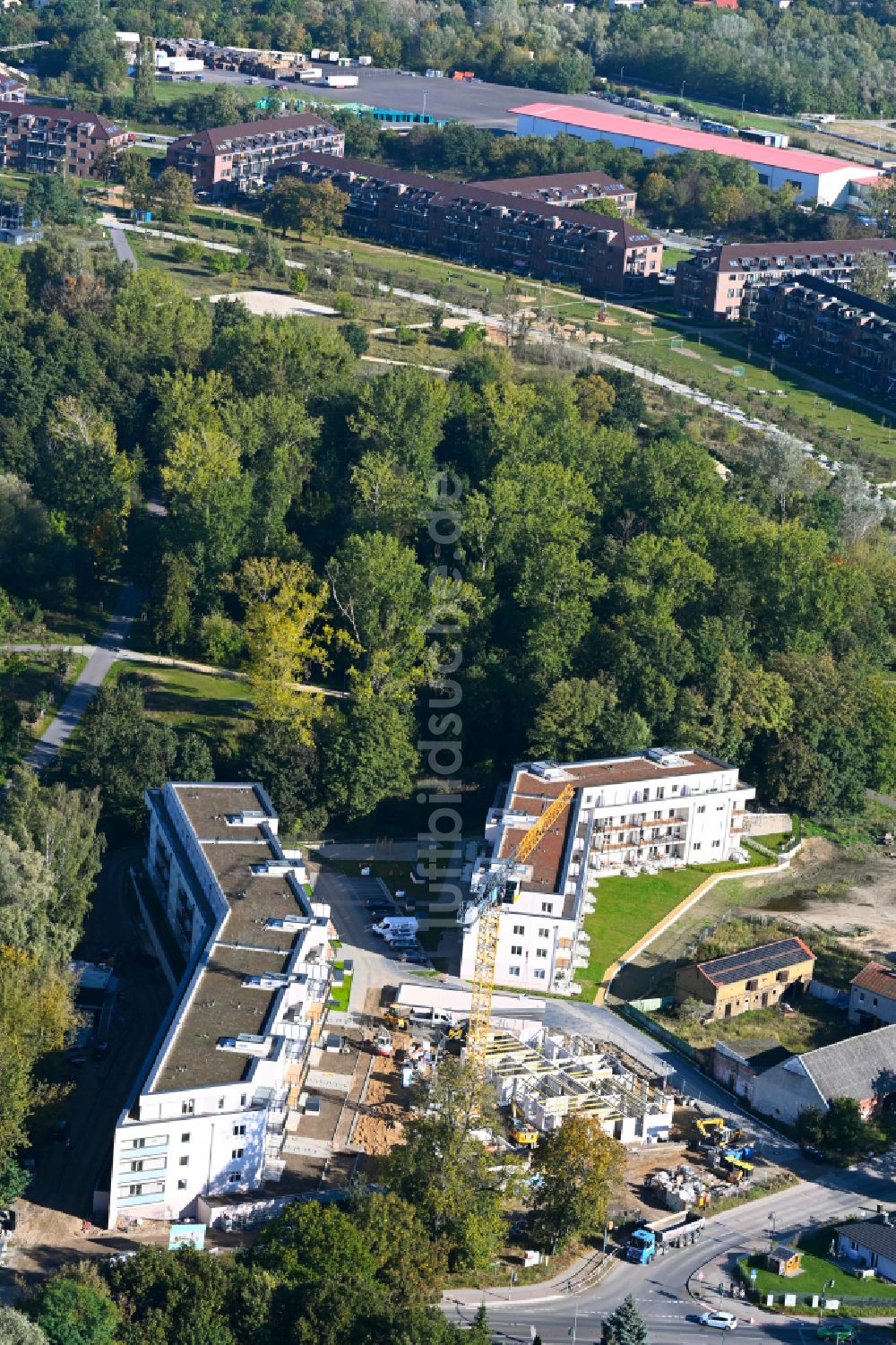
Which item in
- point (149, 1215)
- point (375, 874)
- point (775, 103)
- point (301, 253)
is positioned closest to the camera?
point (149, 1215)

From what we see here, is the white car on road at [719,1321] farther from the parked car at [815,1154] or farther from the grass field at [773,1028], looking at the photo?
the grass field at [773,1028]

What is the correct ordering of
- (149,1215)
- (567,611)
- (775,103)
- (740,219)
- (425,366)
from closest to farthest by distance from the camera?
1. (149,1215)
2. (567,611)
3. (425,366)
4. (740,219)
5. (775,103)

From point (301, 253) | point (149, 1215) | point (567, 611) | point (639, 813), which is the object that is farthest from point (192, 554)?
point (301, 253)

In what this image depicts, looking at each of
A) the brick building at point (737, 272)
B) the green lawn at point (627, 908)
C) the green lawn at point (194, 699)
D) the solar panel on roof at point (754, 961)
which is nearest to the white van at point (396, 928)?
the green lawn at point (627, 908)

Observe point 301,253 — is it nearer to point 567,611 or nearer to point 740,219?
point 740,219

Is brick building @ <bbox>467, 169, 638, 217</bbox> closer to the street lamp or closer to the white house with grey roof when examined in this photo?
→ the white house with grey roof

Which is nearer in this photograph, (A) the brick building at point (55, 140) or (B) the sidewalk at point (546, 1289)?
(B) the sidewalk at point (546, 1289)

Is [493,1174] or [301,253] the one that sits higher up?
[301,253]

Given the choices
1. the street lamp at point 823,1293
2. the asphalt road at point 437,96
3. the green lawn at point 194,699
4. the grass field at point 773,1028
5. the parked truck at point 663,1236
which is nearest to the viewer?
the street lamp at point 823,1293
